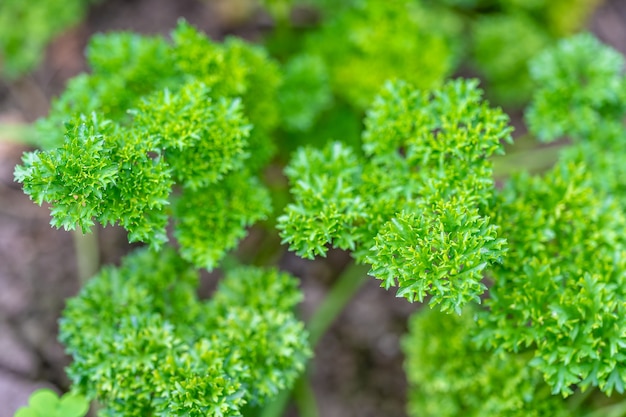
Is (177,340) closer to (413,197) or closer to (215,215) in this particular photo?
(215,215)

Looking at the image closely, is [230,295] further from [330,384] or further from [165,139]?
[330,384]

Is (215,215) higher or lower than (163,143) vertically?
lower

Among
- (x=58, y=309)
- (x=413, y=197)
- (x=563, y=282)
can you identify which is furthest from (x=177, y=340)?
(x=563, y=282)

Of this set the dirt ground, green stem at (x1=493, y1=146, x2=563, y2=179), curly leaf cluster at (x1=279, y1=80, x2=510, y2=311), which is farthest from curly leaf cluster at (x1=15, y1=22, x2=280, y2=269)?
green stem at (x1=493, y1=146, x2=563, y2=179)

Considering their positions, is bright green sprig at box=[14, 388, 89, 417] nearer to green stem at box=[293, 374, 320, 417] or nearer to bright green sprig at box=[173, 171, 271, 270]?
bright green sprig at box=[173, 171, 271, 270]

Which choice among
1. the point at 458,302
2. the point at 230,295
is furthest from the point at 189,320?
the point at 458,302

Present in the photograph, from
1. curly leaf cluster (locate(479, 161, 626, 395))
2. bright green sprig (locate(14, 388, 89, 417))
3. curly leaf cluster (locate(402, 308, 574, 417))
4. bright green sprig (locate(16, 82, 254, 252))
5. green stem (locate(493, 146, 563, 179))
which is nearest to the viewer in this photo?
bright green sprig (locate(16, 82, 254, 252))
